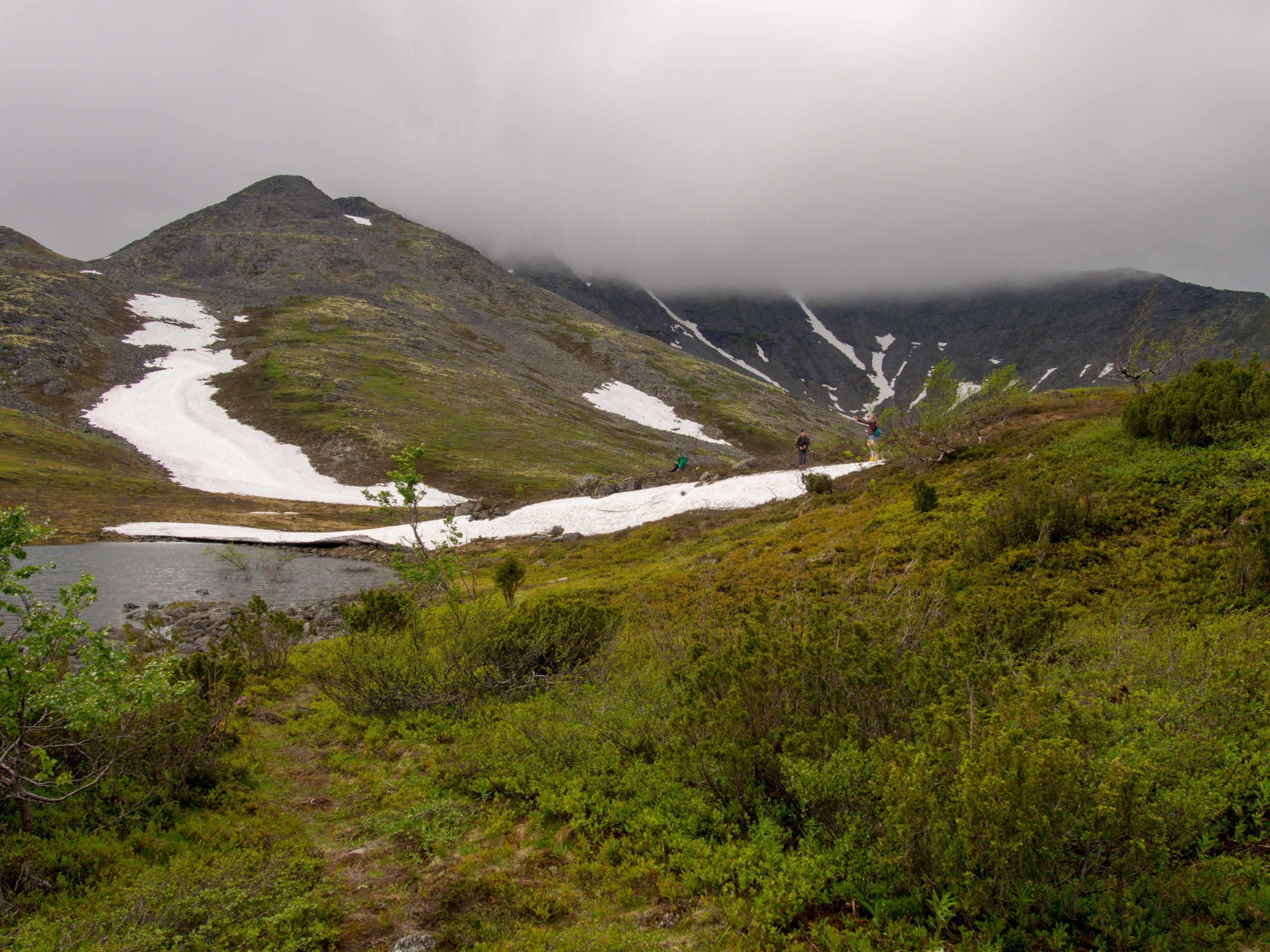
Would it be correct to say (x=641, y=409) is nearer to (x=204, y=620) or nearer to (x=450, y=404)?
(x=450, y=404)

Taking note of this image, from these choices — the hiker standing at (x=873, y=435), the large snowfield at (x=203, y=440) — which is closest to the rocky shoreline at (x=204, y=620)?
the hiker standing at (x=873, y=435)

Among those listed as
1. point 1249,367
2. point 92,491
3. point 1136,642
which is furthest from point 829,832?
point 92,491

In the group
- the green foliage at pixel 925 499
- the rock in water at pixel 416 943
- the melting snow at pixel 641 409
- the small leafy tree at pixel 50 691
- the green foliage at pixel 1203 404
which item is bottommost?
the rock in water at pixel 416 943

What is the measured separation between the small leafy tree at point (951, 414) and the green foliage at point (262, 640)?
15706 millimetres

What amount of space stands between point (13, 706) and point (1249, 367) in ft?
58.5

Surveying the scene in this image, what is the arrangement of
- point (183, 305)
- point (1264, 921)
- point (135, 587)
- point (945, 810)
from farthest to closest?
point (183, 305), point (135, 587), point (945, 810), point (1264, 921)

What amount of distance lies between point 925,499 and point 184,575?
25.6 metres

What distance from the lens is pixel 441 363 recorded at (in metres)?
81.9

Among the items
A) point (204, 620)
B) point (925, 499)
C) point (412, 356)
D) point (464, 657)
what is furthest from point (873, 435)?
point (412, 356)

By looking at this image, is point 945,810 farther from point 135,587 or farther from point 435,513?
point 435,513

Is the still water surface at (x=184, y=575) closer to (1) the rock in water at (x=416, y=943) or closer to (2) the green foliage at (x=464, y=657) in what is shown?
(2) the green foliage at (x=464, y=657)

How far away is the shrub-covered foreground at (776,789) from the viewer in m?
3.13

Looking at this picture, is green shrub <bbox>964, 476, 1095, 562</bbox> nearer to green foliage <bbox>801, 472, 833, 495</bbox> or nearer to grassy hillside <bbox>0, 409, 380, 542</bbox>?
green foliage <bbox>801, 472, 833, 495</bbox>

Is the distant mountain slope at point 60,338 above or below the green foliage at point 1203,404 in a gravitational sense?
above
